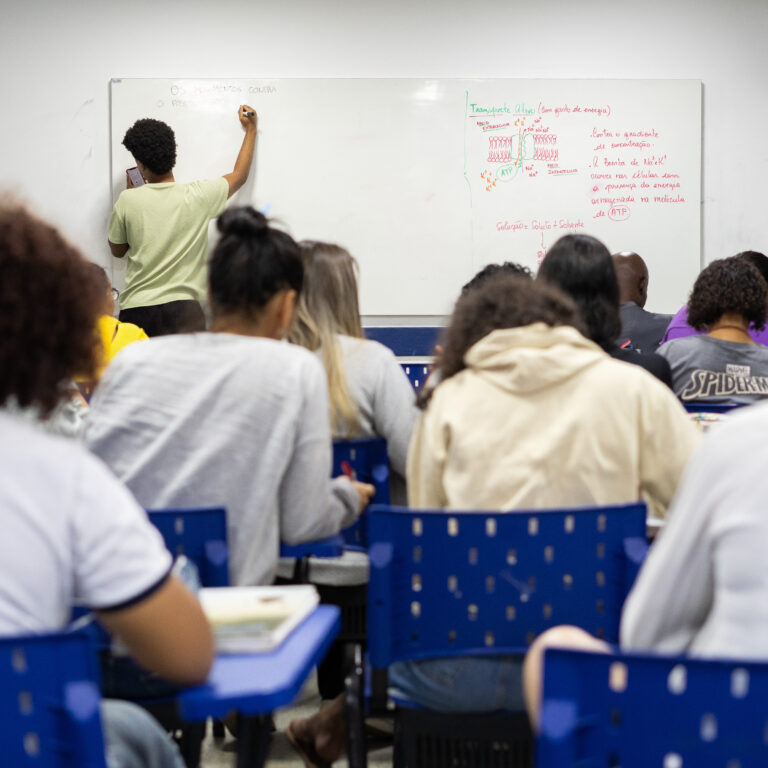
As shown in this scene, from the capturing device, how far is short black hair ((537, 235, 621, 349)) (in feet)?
7.57

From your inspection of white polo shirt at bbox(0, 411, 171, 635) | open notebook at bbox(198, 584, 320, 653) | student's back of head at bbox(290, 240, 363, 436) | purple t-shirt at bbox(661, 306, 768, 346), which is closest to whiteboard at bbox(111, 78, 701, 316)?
purple t-shirt at bbox(661, 306, 768, 346)

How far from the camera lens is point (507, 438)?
62.7 inches

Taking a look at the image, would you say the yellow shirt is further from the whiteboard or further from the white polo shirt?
the white polo shirt

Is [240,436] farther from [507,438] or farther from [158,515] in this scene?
[507,438]

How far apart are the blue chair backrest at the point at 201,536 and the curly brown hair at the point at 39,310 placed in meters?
0.41

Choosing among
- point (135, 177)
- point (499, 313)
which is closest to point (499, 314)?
point (499, 313)

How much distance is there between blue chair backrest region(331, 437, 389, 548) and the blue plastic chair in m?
0.80

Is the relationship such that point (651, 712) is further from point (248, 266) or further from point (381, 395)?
point (381, 395)

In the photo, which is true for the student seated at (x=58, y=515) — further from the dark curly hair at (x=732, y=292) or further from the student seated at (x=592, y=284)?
the dark curly hair at (x=732, y=292)

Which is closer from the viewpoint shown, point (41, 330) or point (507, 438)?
point (41, 330)

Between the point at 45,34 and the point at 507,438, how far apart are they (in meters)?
4.22

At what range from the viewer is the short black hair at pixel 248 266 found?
1801 millimetres

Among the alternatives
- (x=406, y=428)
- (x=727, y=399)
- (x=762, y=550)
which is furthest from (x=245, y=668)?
(x=727, y=399)

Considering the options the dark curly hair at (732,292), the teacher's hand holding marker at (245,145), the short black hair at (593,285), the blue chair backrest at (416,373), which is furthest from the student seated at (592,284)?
the teacher's hand holding marker at (245,145)
